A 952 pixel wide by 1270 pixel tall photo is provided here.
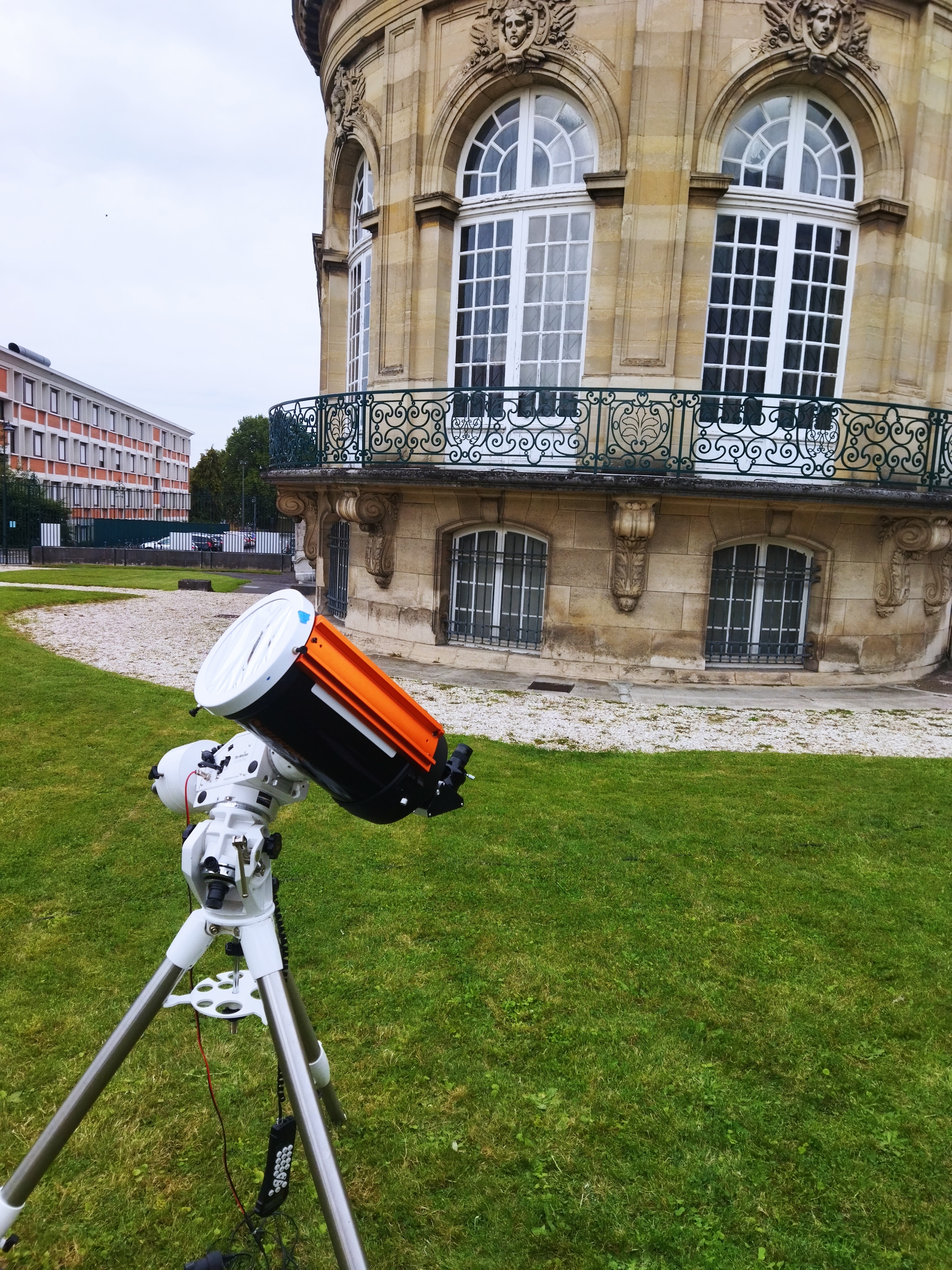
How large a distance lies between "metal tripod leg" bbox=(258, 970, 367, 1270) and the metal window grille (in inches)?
502

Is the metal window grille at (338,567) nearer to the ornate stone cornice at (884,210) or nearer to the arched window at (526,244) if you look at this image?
the arched window at (526,244)

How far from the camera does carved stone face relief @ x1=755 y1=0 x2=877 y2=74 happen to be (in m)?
11.2

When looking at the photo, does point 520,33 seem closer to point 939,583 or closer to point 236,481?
point 939,583

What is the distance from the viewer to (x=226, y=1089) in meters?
3.38

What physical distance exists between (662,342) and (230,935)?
10618 mm

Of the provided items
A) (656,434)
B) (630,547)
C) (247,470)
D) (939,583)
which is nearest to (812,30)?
(656,434)

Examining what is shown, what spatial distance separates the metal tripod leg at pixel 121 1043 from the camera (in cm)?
228

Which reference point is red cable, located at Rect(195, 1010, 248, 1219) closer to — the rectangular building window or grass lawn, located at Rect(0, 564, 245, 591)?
the rectangular building window

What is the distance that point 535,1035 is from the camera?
377 centimetres

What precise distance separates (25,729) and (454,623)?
6.24m

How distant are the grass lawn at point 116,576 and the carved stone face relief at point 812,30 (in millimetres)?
18243

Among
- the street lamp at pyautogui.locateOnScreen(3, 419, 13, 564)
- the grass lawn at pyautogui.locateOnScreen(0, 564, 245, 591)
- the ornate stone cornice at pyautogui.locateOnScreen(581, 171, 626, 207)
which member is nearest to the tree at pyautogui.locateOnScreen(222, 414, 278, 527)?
the street lamp at pyautogui.locateOnScreen(3, 419, 13, 564)

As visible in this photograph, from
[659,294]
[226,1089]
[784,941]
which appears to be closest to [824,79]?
[659,294]

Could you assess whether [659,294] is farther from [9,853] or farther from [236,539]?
[236,539]
